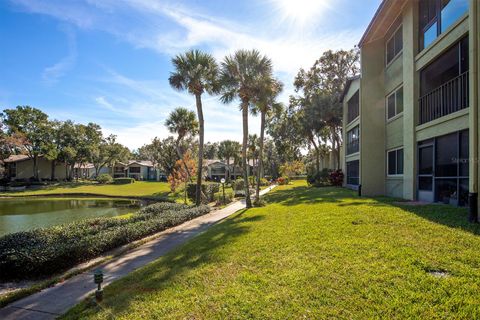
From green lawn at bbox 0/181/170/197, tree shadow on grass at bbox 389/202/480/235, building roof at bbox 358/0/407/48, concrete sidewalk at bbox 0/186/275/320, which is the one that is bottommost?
green lawn at bbox 0/181/170/197

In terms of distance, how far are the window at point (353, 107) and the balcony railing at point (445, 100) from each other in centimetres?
988

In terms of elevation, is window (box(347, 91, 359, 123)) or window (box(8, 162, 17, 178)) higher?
window (box(347, 91, 359, 123))

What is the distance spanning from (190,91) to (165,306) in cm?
1581

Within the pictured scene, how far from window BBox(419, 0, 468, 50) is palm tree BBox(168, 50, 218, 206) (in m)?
10.9

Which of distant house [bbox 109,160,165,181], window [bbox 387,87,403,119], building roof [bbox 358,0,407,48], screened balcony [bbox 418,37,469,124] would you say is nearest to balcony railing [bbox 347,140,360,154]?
window [bbox 387,87,403,119]

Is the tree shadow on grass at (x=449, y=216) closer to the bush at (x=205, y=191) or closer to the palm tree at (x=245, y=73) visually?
the palm tree at (x=245, y=73)

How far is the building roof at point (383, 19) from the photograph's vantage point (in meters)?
13.3

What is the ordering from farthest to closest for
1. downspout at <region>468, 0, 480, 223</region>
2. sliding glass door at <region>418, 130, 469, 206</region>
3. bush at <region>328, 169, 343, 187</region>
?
1. bush at <region>328, 169, 343, 187</region>
2. sliding glass door at <region>418, 130, 469, 206</region>
3. downspout at <region>468, 0, 480, 223</region>

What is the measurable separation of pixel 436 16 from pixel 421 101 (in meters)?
3.23

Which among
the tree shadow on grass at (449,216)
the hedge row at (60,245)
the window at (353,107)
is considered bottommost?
the hedge row at (60,245)

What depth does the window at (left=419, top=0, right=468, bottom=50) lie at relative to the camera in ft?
32.2

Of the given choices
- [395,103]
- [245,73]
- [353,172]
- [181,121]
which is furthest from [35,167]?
[395,103]

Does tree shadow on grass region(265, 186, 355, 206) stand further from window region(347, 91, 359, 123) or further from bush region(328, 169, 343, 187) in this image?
window region(347, 91, 359, 123)

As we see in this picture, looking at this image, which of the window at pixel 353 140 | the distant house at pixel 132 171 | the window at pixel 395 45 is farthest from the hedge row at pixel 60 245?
the distant house at pixel 132 171
